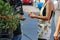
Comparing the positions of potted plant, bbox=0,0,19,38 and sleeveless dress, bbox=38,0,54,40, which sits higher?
potted plant, bbox=0,0,19,38

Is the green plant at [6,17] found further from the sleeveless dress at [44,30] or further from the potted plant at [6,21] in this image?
the sleeveless dress at [44,30]

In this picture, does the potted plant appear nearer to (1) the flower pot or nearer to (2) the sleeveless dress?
(1) the flower pot

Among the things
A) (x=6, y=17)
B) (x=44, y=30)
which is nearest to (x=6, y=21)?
(x=6, y=17)

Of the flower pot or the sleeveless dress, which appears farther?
the sleeveless dress

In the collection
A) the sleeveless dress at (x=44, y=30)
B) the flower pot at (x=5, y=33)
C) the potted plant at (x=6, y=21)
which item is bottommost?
the sleeveless dress at (x=44, y=30)

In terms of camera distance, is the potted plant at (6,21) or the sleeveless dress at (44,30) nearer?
the potted plant at (6,21)

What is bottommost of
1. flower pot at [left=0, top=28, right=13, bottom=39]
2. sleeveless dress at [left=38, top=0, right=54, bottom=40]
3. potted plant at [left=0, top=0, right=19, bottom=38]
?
sleeveless dress at [left=38, top=0, right=54, bottom=40]

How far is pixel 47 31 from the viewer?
2.10 metres

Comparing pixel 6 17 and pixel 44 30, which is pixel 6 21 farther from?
pixel 44 30

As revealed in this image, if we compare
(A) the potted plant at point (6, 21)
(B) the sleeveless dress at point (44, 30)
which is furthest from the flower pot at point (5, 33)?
(B) the sleeveless dress at point (44, 30)

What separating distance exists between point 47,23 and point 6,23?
1.01 m

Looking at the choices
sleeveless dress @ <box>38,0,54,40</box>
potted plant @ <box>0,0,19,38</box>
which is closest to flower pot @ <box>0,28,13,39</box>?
potted plant @ <box>0,0,19,38</box>

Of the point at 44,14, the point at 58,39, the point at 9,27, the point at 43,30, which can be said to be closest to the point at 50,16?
the point at 44,14

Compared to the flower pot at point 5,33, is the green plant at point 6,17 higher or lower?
higher
